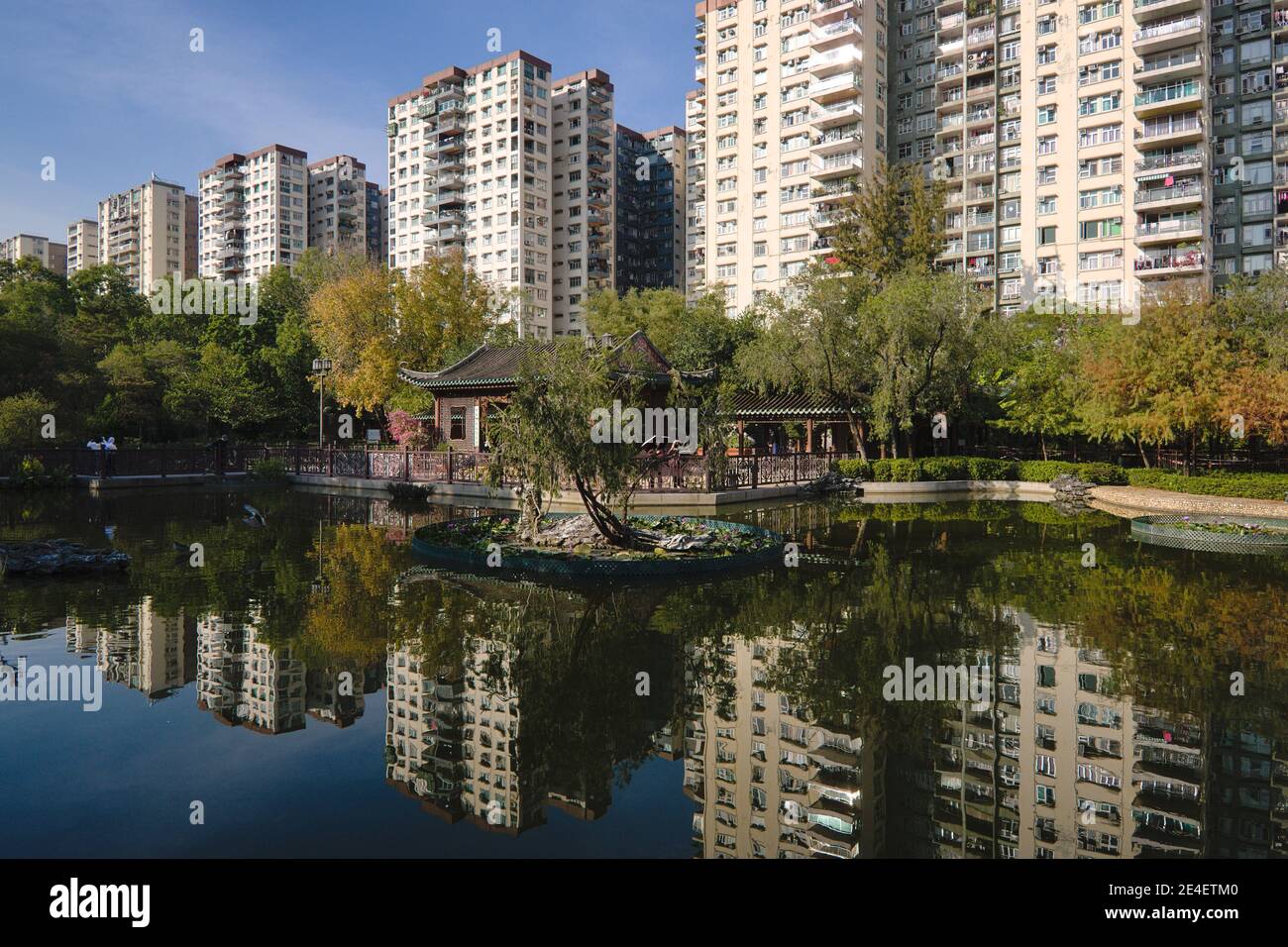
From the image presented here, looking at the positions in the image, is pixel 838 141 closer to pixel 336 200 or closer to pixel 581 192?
pixel 581 192

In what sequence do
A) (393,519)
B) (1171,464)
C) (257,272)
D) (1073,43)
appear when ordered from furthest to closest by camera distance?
(257,272), (1073,43), (1171,464), (393,519)

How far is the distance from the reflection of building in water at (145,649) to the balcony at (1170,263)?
50.0 metres

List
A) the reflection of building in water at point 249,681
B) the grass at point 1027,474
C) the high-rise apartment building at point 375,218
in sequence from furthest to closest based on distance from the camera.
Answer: the high-rise apartment building at point 375,218
the grass at point 1027,474
the reflection of building in water at point 249,681

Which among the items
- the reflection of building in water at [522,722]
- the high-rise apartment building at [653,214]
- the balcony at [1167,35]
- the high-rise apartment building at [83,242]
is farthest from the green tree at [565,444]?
the high-rise apartment building at [83,242]

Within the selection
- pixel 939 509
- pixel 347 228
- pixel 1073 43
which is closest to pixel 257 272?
pixel 347 228

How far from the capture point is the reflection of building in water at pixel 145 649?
7598 mm

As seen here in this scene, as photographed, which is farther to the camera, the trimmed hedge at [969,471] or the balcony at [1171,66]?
the balcony at [1171,66]

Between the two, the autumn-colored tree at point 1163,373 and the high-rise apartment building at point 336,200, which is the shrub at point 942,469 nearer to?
the autumn-colored tree at point 1163,373

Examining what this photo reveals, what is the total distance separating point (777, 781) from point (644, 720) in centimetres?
125

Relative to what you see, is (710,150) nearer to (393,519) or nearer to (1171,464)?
(1171,464)

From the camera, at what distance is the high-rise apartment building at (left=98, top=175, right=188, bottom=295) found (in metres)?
99.9

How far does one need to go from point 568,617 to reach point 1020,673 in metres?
4.85

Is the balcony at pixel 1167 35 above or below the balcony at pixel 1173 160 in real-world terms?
above

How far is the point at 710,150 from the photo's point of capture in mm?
61375
